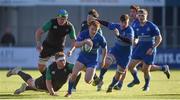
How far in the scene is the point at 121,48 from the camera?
70.5 ft

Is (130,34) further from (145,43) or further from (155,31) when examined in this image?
(145,43)

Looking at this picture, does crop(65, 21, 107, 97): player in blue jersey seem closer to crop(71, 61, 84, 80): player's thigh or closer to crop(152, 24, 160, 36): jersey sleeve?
crop(71, 61, 84, 80): player's thigh

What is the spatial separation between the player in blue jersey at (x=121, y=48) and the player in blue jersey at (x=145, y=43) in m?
0.77

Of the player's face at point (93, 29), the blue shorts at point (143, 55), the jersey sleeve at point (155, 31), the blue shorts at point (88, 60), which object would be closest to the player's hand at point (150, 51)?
the blue shorts at point (143, 55)

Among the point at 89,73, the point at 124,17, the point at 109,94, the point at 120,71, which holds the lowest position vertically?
the point at 109,94

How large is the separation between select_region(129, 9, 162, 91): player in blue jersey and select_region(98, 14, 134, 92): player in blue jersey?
30.3 inches

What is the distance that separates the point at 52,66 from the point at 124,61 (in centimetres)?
287

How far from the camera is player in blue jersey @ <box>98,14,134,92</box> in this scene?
2080cm

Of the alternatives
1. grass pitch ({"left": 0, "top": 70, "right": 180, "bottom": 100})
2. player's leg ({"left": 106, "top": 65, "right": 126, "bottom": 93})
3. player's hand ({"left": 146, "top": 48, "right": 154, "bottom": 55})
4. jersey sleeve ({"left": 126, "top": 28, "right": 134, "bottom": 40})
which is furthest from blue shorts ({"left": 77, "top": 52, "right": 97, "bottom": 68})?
player's hand ({"left": 146, "top": 48, "right": 154, "bottom": 55})

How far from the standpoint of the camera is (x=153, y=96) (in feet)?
64.3

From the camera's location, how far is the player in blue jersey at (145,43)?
22062mm

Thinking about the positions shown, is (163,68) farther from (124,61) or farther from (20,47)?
(20,47)

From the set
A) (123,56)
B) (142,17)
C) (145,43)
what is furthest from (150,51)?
Result: (123,56)

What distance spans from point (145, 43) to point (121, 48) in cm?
128
